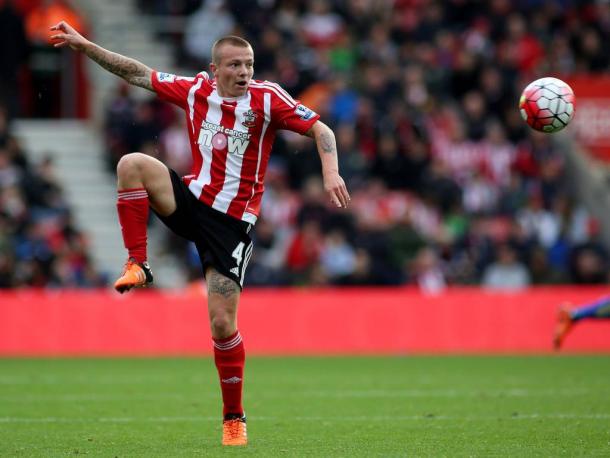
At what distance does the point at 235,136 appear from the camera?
8031 mm

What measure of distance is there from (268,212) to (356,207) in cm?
140

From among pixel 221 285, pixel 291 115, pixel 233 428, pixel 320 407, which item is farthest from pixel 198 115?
pixel 320 407

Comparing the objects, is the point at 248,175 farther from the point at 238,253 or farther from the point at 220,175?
the point at 238,253

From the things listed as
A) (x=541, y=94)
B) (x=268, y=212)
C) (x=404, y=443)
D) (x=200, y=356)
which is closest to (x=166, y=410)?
(x=404, y=443)

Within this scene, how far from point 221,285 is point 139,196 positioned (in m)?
0.75

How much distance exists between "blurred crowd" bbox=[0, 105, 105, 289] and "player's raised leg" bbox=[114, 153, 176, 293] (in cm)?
931

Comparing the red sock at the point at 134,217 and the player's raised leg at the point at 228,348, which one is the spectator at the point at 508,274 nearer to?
the player's raised leg at the point at 228,348

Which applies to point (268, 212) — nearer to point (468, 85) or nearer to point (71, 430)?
point (468, 85)

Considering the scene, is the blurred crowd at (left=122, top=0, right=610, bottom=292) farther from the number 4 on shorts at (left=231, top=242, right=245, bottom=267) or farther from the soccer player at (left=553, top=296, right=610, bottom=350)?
the number 4 on shorts at (left=231, top=242, right=245, bottom=267)

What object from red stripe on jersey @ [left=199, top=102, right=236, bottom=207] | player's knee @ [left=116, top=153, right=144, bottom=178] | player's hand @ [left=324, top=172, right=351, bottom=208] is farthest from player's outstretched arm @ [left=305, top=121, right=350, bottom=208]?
player's knee @ [left=116, top=153, right=144, bottom=178]

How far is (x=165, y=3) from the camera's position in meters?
22.3

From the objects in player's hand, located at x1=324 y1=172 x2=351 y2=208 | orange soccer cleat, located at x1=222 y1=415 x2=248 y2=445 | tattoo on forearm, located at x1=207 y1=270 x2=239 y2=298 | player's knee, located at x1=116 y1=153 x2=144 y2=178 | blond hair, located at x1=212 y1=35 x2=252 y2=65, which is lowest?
orange soccer cleat, located at x1=222 y1=415 x2=248 y2=445

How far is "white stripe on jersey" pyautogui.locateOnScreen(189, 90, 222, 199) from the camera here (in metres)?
8.04

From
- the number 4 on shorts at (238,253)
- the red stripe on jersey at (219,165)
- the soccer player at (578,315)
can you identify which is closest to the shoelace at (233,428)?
the number 4 on shorts at (238,253)
